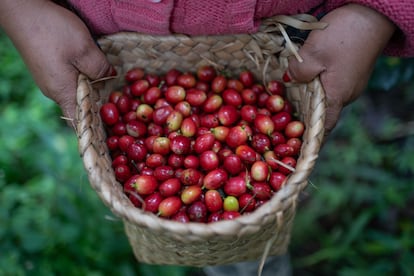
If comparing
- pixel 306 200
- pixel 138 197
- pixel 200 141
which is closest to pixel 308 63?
pixel 200 141

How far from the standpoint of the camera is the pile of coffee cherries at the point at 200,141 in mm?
1584

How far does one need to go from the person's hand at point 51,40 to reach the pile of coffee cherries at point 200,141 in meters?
0.22

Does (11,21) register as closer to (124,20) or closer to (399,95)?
(124,20)

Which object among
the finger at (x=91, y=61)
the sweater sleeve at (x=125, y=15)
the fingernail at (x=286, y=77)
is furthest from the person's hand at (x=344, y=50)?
the finger at (x=91, y=61)

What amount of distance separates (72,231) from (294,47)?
52.0 inches

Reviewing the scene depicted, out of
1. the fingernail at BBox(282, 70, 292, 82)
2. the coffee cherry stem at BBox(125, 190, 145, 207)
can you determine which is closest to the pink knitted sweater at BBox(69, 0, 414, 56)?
the fingernail at BBox(282, 70, 292, 82)

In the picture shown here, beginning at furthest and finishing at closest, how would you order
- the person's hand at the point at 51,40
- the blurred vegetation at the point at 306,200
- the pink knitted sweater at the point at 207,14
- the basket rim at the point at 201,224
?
the blurred vegetation at the point at 306,200 < the person's hand at the point at 51,40 < the pink knitted sweater at the point at 207,14 < the basket rim at the point at 201,224

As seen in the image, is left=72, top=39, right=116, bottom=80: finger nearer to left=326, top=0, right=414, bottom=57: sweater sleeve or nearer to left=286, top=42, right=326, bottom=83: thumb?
left=286, top=42, right=326, bottom=83: thumb

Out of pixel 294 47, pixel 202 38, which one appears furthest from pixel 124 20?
pixel 294 47

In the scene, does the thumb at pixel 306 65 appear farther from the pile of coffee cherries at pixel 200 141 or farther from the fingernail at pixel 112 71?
the fingernail at pixel 112 71

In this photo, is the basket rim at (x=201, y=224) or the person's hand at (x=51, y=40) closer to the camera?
the basket rim at (x=201, y=224)

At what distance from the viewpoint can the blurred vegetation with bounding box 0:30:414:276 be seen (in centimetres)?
212

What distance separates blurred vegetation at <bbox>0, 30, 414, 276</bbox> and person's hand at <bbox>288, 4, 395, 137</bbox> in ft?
1.62

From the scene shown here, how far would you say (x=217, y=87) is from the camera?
184cm
